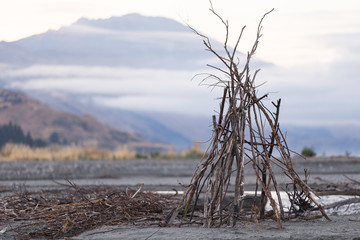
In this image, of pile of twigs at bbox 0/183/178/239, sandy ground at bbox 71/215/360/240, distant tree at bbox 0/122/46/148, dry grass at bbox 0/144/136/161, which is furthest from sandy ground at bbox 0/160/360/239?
distant tree at bbox 0/122/46/148

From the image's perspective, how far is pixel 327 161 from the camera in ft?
71.1

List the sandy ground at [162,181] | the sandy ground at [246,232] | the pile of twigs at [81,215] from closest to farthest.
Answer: the sandy ground at [246,232]
the sandy ground at [162,181]
the pile of twigs at [81,215]

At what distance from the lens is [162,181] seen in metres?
16.9

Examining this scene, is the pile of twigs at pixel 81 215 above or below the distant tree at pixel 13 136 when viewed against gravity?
below

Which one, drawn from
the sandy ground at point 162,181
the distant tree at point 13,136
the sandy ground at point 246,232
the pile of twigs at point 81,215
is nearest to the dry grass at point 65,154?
the sandy ground at point 162,181

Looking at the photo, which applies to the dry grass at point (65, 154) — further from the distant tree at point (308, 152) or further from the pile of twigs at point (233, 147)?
the pile of twigs at point (233, 147)

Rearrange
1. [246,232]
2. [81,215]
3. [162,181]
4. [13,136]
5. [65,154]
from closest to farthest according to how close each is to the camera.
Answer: [246,232] < [81,215] < [162,181] < [65,154] < [13,136]

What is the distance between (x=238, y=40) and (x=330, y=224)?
6.27 feet

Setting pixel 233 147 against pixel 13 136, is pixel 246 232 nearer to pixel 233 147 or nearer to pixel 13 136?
pixel 233 147

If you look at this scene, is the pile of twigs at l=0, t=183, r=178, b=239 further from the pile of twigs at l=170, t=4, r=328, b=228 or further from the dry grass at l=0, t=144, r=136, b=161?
the dry grass at l=0, t=144, r=136, b=161

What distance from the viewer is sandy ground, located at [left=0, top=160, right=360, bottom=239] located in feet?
20.5

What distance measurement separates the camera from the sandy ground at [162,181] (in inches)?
246

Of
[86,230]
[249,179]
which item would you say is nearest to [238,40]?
[86,230]

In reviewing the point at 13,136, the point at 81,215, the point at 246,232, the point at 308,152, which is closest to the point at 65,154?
the point at 308,152
